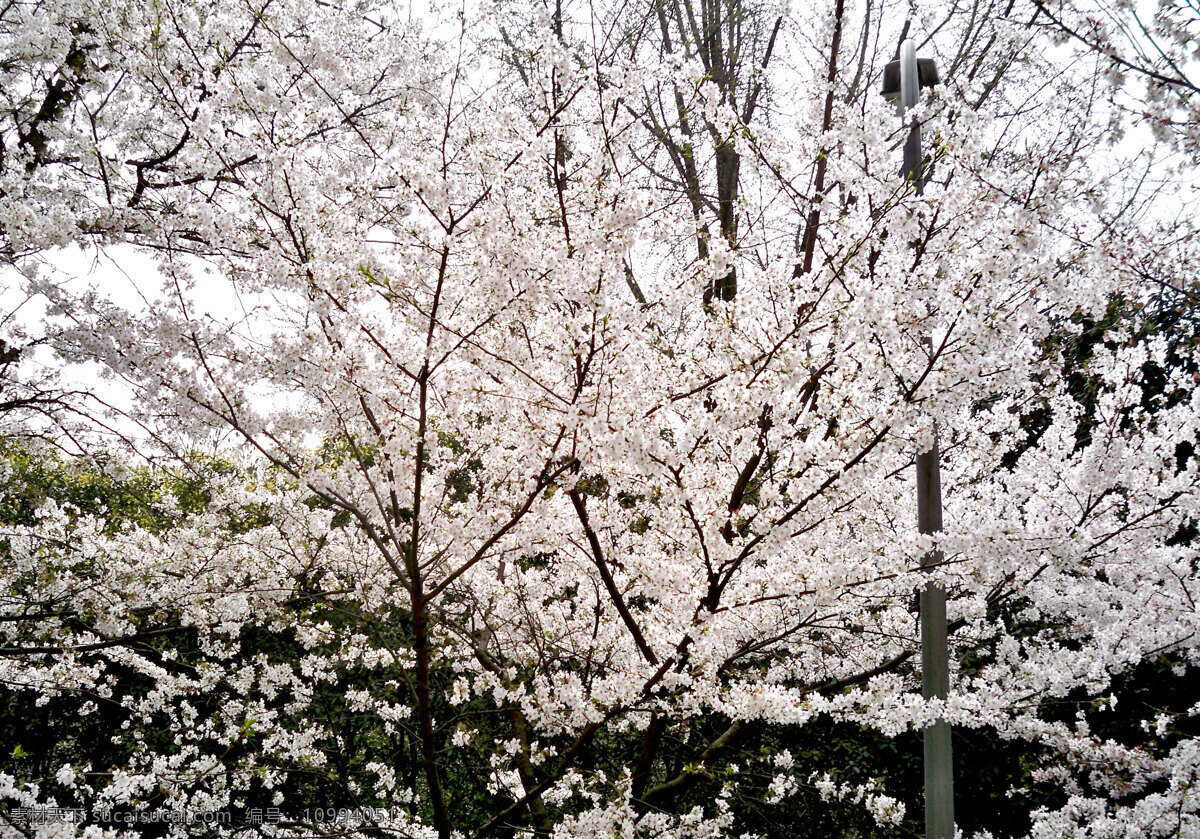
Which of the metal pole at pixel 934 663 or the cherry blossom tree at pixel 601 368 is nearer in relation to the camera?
the cherry blossom tree at pixel 601 368

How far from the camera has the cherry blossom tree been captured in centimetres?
285

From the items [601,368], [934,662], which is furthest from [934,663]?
[601,368]

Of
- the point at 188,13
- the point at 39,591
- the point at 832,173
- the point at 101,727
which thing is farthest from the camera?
the point at 101,727

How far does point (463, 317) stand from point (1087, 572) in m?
2.98

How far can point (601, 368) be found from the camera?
3.02m

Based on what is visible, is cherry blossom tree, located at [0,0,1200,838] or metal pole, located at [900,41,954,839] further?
metal pole, located at [900,41,954,839]

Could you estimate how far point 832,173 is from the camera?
3104 mm

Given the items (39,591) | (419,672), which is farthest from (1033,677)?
(39,591)

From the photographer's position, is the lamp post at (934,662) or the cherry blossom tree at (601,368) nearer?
the cherry blossom tree at (601,368)

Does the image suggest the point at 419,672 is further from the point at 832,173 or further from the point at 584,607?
the point at 832,173

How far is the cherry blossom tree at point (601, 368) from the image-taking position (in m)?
2.85

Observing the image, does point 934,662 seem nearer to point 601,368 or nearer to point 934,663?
point 934,663

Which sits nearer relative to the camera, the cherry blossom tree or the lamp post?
the cherry blossom tree

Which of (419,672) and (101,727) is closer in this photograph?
(419,672)
